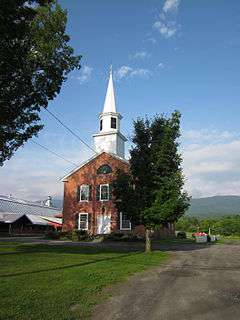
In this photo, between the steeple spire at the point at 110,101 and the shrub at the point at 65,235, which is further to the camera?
the steeple spire at the point at 110,101

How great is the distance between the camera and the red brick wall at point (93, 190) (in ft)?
145

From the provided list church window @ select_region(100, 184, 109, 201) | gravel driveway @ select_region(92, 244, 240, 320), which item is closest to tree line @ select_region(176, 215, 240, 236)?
church window @ select_region(100, 184, 109, 201)

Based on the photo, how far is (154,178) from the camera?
23656mm

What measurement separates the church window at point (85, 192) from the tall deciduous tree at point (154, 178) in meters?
20.7

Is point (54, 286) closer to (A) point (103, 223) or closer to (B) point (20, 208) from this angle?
(A) point (103, 223)

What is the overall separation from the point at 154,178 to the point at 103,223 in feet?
69.7

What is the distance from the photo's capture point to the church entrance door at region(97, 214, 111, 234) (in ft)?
141

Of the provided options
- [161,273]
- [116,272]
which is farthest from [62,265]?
[161,273]

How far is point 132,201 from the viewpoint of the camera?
78.5 feet

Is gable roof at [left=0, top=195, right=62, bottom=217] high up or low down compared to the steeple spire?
down

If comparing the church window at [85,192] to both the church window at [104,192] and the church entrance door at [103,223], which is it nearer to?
the church window at [104,192]

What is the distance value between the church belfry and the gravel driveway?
35.8 meters

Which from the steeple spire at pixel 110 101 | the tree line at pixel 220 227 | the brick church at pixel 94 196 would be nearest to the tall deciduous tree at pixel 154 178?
the brick church at pixel 94 196

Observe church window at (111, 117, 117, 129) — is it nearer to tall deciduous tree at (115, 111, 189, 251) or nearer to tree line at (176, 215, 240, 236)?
tall deciduous tree at (115, 111, 189, 251)
